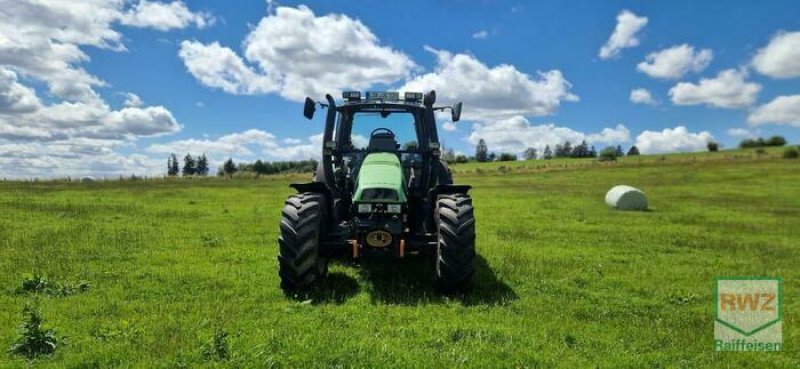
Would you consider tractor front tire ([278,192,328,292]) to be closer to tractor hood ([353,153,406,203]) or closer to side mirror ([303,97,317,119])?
tractor hood ([353,153,406,203])

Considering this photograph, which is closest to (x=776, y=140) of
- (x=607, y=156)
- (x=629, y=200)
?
(x=607, y=156)

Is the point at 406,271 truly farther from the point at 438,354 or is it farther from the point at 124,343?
the point at 124,343

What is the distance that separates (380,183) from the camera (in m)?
7.96

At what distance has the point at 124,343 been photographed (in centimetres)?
580

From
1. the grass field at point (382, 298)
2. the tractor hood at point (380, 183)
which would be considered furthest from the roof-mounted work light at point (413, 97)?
the grass field at point (382, 298)

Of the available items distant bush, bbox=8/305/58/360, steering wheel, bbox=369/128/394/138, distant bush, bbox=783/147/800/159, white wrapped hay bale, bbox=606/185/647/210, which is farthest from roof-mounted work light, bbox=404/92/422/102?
distant bush, bbox=783/147/800/159

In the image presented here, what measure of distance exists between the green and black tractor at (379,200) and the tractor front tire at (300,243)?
13 millimetres

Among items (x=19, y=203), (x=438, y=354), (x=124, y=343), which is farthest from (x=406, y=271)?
(x=19, y=203)

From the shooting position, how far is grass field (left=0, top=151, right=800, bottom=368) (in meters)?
5.73

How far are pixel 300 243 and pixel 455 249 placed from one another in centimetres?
205

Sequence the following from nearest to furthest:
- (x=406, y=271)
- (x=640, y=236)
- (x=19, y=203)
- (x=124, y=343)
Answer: (x=124, y=343)
(x=406, y=271)
(x=640, y=236)
(x=19, y=203)

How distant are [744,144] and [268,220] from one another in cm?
9646

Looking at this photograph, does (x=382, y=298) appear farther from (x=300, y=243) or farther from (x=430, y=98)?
(x=430, y=98)

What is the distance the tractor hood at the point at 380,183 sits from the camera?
311 inches
